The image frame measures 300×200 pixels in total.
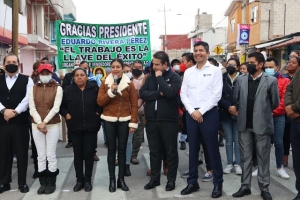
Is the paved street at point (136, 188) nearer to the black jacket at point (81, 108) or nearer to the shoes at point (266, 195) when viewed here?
the shoes at point (266, 195)

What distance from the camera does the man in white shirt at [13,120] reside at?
543 cm

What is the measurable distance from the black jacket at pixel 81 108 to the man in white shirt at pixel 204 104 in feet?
4.52

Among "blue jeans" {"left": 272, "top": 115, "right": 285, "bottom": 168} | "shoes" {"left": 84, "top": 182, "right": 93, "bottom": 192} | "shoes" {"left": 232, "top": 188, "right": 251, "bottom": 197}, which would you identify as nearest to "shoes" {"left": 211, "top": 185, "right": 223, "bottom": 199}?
"shoes" {"left": 232, "top": 188, "right": 251, "bottom": 197}

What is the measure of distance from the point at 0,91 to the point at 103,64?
4.29 meters

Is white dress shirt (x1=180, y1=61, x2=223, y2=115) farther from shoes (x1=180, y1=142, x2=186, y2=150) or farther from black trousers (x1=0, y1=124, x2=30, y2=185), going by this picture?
shoes (x1=180, y1=142, x2=186, y2=150)

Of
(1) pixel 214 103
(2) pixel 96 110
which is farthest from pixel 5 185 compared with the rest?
(1) pixel 214 103

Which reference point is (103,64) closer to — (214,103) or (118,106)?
(118,106)

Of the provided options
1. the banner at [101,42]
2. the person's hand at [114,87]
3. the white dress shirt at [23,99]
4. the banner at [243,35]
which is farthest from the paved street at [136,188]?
the banner at [243,35]

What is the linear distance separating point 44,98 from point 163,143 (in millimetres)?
1944

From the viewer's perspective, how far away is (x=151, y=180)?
5.65 meters

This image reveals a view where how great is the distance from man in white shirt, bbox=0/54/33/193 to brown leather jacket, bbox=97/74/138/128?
1.19 m

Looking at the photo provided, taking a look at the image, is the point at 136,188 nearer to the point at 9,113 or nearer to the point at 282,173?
the point at 9,113

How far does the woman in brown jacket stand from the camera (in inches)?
213

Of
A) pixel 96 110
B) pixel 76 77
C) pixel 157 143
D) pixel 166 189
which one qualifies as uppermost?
pixel 76 77
